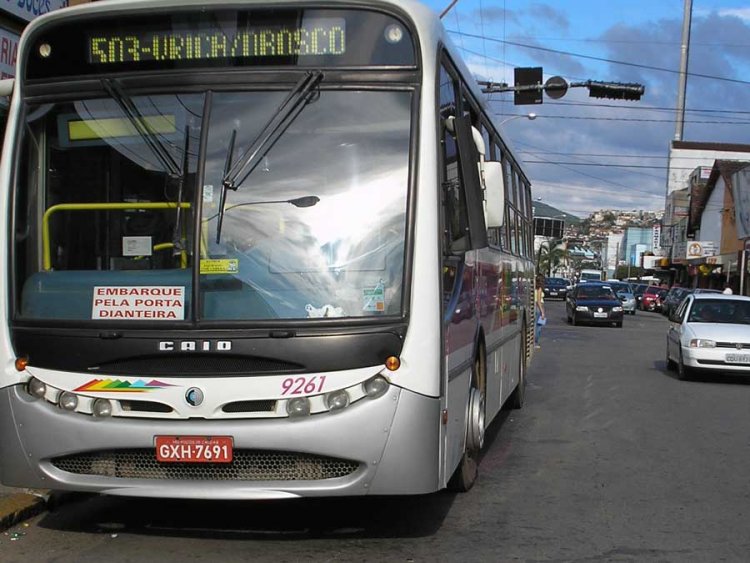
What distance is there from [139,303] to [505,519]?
297 centimetres

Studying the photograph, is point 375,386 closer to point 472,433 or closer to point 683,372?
point 472,433

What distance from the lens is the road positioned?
596 cm

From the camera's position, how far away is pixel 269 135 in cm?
559

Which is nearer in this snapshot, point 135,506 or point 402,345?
point 402,345

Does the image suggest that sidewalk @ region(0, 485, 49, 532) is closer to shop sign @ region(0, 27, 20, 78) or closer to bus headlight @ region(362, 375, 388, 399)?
bus headlight @ region(362, 375, 388, 399)

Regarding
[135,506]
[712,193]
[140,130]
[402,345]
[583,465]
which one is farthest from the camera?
[712,193]

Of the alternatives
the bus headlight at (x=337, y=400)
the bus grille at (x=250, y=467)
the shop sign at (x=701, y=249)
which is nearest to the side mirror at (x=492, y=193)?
the bus headlight at (x=337, y=400)

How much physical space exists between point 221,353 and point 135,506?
2.27 meters

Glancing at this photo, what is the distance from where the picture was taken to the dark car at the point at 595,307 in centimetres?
3622

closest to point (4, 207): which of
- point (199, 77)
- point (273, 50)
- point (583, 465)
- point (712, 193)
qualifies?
point (199, 77)

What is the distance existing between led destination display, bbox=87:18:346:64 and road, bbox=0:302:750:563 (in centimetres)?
294

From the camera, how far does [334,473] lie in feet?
17.9

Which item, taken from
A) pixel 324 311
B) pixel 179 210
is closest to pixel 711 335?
pixel 324 311

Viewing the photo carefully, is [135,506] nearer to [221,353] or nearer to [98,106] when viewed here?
[221,353]
